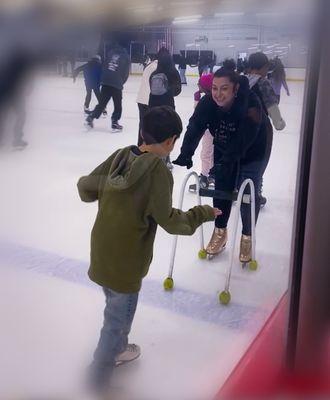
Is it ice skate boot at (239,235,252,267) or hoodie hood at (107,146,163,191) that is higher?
hoodie hood at (107,146,163,191)

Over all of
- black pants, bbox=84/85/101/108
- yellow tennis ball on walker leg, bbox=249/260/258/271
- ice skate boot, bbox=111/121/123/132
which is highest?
black pants, bbox=84/85/101/108

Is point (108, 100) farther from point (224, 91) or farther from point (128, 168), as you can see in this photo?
point (224, 91)

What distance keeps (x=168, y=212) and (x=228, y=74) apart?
295 millimetres

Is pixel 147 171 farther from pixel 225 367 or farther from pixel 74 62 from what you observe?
pixel 225 367

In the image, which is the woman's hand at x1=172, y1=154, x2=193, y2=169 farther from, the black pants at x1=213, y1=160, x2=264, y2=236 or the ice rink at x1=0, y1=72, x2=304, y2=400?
the black pants at x1=213, y1=160, x2=264, y2=236

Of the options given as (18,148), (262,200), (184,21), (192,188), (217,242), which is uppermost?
(184,21)

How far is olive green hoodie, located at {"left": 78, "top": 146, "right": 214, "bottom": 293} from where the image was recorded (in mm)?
821

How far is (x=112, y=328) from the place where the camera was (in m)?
0.98

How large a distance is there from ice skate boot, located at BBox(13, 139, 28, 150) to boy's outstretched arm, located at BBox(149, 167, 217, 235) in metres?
0.24

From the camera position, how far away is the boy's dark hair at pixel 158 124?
0.80m

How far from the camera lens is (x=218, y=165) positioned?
1.04 m

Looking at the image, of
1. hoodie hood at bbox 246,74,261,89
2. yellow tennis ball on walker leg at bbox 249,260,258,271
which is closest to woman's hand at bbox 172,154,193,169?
hoodie hood at bbox 246,74,261,89

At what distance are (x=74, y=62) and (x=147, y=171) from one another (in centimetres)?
23

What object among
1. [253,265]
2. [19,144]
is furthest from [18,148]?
[253,265]
